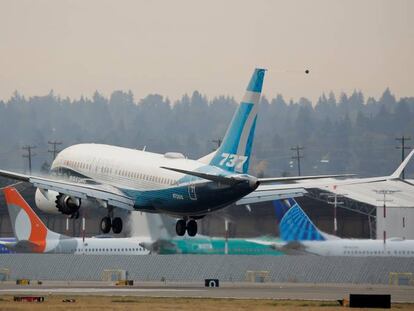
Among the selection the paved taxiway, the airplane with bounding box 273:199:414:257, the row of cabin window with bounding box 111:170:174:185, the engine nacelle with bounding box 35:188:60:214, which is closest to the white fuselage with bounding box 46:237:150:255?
the airplane with bounding box 273:199:414:257

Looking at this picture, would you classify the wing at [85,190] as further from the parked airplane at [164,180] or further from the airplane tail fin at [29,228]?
the airplane tail fin at [29,228]

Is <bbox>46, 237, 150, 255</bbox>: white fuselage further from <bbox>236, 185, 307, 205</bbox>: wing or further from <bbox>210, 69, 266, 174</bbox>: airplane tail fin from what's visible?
<bbox>210, 69, 266, 174</bbox>: airplane tail fin

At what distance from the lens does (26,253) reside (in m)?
154

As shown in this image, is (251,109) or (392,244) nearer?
(251,109)

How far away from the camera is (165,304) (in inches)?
3708

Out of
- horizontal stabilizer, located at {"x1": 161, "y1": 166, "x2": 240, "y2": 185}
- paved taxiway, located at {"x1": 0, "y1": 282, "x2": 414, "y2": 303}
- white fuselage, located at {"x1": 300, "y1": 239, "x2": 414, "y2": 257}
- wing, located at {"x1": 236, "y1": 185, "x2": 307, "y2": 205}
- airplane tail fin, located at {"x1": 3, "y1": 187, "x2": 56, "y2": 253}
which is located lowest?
paved taxiway, located at {"x1": 0, "y1": 282, "x2": 414, "y2": 303}

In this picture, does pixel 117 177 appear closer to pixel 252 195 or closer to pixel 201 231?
pixel 252 195

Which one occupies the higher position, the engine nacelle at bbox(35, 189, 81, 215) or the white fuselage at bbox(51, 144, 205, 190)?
the white fuselage at bbox(51, 144, 205, 190)

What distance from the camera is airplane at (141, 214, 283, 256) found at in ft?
473

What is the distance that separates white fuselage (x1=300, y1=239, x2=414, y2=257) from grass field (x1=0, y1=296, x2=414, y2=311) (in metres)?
48.9

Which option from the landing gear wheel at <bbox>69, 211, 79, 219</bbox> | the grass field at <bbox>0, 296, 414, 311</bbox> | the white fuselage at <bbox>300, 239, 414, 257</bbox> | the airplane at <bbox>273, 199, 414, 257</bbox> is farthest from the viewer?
the airplane at <bbox>273, 199, 414, 257</bbox>

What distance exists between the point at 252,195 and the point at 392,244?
3730 centimetres

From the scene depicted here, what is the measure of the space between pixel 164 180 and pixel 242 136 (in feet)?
23.4

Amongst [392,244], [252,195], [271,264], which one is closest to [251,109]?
[252,195]
